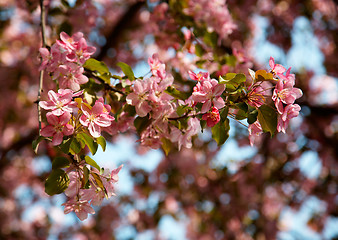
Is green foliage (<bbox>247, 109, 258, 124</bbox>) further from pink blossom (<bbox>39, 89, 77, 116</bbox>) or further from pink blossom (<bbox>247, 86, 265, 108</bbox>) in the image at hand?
pink blossom (<bbox>39, 89, 77, 116</bbox>)

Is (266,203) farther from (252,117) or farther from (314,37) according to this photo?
(252,117)

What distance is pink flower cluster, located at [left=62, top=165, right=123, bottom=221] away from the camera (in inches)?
39.8

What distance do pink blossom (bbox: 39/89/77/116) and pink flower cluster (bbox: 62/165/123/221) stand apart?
188 millimetres

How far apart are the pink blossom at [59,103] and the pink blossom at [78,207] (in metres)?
0.25

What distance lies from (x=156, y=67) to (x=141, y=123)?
0.66ft

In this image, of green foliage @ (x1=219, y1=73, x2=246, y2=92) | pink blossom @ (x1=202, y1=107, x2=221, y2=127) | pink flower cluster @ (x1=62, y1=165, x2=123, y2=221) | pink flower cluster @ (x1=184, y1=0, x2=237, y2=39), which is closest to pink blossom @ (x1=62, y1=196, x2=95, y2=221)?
pink flower cluster @ (x1=62, y1=165, x2=123, y2=221)

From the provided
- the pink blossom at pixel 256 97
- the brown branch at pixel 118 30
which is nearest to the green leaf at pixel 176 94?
the pink blossom at pixel 256 97

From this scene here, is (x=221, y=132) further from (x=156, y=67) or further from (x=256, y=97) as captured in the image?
(x=156, y=67)

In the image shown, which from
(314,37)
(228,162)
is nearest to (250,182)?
(228,162)

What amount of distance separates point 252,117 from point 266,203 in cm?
439

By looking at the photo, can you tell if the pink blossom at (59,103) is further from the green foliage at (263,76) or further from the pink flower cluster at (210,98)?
the green foliage at (263,76)

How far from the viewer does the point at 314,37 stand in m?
4.77

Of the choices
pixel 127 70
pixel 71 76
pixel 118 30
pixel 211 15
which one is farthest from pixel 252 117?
pixel 118 30

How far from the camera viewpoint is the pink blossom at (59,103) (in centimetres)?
94
